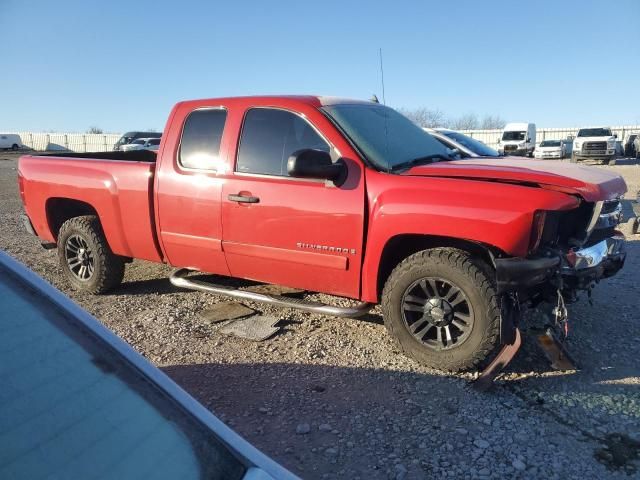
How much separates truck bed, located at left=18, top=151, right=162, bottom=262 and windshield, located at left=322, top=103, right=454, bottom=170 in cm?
189

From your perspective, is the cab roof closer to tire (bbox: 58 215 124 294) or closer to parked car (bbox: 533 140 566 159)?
tire (bbox: 58 215 124 294)

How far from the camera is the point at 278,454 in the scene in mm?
2729

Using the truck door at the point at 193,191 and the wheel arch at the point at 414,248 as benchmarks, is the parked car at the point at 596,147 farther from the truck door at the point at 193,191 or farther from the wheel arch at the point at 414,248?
the truck door at the point at 193,191

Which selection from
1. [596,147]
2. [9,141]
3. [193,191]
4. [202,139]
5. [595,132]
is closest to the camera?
[193,191]

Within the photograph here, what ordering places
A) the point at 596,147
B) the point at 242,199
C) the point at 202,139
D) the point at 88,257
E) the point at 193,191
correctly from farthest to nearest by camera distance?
the point at 596,147, the point at 88,257, the point at 202,139, the point at 193,191, the point at 242,199

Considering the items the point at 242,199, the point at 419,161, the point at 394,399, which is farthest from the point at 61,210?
the point at 394,399

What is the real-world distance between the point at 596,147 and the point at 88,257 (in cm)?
2800

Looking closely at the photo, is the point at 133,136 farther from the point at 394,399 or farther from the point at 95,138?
the point at 394,399

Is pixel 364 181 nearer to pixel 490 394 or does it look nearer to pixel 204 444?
pixel 490 394

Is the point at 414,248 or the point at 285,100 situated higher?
the point at 285,100

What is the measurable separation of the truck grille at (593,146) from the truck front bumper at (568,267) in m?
26.4

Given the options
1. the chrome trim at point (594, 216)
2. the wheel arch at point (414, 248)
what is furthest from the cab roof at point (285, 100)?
the chrome trim at point (594, 216)

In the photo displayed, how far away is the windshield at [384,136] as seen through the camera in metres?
3.92

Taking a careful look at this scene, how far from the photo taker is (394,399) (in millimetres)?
3264
